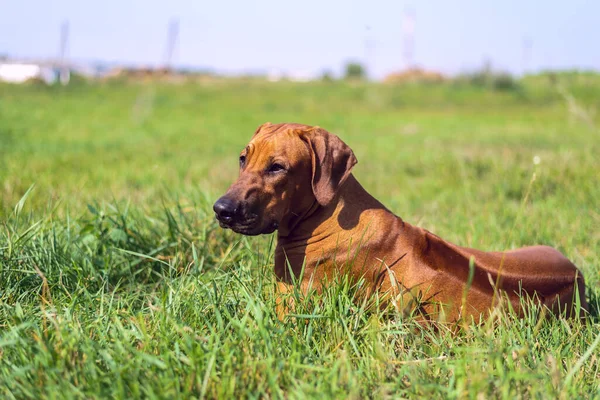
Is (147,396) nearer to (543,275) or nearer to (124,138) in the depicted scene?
(543,275)

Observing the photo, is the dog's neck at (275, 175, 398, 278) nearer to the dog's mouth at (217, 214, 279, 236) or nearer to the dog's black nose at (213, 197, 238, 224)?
the dog's mouth at (217, 214, 279, 236)

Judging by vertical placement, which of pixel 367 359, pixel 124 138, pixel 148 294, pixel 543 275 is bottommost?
pixel 124 138

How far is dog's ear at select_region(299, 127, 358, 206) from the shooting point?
290 cm

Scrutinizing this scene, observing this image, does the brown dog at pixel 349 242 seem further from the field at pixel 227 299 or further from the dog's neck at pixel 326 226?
the field at pixel 227 299

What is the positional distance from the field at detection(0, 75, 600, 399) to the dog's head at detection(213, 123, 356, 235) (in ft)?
0.99

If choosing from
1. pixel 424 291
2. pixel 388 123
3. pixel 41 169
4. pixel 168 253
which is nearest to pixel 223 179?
pixel 41 169

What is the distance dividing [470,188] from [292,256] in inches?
156

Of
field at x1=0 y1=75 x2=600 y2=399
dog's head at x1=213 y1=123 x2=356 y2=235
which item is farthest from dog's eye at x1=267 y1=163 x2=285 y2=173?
field at x1=0 y1=75 x2=600 y2=399

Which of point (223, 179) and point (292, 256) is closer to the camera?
point (292, 256)

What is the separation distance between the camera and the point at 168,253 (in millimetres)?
3740

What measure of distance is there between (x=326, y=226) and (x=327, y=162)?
1.04ft

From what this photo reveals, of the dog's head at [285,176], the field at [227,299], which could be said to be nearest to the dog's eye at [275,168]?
the dog's head at [285,176]

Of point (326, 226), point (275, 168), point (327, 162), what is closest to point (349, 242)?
point (326, 226)

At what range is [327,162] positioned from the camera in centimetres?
293
